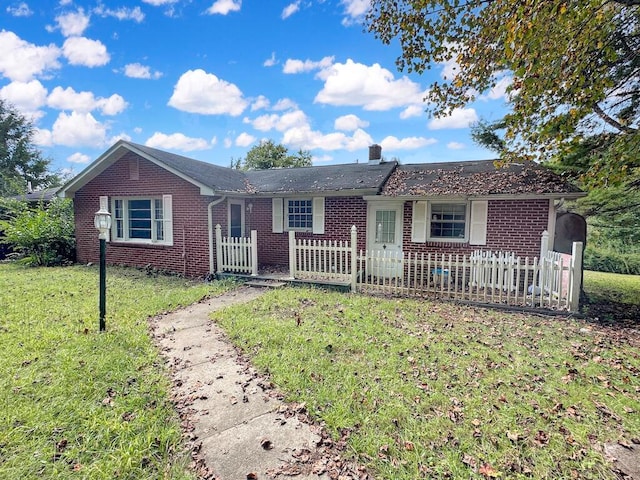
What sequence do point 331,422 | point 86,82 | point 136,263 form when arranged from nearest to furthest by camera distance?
point 331,422
point 136,263
point 86,82

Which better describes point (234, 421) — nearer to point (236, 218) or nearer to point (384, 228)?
point (384, 228)

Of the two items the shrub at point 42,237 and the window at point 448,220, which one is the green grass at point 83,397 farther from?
the window at point 448,220

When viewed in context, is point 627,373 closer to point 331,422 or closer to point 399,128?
point 331,422

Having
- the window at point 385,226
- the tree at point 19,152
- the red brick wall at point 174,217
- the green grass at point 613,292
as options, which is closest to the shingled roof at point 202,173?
the red brick wall at point 174,217

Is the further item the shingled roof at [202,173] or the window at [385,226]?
the window at [385,226]

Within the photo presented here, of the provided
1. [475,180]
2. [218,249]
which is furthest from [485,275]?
[218,249]

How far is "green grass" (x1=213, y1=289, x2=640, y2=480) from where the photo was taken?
2768 millimetres

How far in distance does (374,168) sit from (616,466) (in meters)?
10.9

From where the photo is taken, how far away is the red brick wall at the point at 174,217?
10.4m

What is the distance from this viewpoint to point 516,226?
9227 mm

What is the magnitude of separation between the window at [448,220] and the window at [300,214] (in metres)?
4.11

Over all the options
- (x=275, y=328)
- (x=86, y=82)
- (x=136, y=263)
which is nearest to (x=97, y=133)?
(x=86, y=82)

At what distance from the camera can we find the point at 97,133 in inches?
1148

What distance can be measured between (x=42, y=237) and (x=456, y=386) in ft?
49.7
